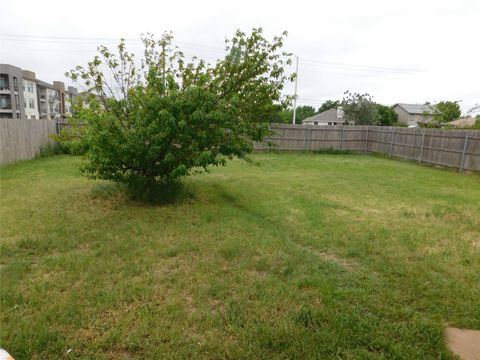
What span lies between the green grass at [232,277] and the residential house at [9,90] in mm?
41520

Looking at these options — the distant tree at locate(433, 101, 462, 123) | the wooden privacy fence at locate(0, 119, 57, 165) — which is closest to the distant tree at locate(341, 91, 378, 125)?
the distant tree at locate(433, 101, 462, 123)

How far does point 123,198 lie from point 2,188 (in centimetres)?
Result: 291

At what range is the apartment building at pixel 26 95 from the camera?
4025 centimetres

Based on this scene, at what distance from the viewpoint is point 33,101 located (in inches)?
1864

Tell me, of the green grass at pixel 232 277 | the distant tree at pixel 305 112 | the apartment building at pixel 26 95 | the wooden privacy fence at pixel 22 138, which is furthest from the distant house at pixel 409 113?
the green grass at pixel 232 277

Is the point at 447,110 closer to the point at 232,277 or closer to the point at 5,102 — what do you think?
the point at 232,277

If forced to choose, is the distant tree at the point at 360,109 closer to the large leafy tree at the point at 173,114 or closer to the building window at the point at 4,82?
the large leafy tree at the point at 173,114

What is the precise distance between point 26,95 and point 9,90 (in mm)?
4947

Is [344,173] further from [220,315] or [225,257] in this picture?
[220,315]

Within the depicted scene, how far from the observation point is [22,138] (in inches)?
454

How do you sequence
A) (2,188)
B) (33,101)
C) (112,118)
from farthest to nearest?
(33,101), (2,188), (112,118)

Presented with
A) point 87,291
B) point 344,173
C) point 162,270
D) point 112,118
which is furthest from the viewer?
point 344,173

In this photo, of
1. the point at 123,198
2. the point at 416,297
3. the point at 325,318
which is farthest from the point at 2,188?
the point at 416,297

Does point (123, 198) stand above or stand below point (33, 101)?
below
